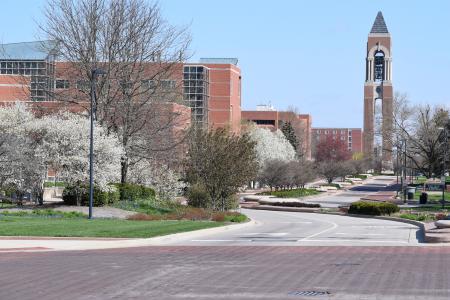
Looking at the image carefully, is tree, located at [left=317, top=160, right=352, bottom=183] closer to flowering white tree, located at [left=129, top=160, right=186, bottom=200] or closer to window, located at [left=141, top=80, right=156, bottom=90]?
flowering white tree, located at [left=129, top=160, right=186, bottom=200]

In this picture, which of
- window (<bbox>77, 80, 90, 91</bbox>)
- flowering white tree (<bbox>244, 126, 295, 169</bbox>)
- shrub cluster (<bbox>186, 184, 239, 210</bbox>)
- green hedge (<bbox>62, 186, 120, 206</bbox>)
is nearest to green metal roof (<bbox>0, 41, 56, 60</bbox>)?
flowering white tree (<bbox>244, 126, 295, 169</bbox>)

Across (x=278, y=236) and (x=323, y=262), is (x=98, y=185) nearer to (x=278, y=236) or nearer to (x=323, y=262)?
(x=278, y=236)

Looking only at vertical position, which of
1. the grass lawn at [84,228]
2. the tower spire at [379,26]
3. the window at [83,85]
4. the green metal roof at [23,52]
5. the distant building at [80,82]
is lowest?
the grass lawn at [84,228]

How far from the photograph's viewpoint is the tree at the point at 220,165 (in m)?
49.9

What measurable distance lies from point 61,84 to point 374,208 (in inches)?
875

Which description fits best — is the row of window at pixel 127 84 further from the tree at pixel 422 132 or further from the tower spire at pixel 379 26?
the tower spire at pixel 379 26

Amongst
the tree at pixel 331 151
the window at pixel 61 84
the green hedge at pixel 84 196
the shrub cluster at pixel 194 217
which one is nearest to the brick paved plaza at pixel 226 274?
the shrub cluster at pixel 194 217

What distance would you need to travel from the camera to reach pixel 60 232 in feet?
93.9

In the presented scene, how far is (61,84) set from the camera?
187 feet

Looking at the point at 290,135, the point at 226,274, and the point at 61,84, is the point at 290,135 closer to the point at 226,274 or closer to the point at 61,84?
the point at 61,84

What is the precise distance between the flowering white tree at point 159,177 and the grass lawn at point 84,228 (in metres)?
18.3

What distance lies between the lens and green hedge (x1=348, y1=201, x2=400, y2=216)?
51656 mm

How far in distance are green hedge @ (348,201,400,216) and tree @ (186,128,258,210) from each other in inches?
295

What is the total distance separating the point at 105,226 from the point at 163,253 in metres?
9.81
